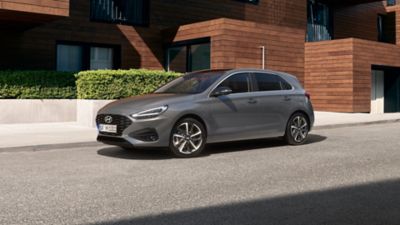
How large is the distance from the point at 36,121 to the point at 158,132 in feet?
26.0

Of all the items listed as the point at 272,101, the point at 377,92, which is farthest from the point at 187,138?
the point at 377,92

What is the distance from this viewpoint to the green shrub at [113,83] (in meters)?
13.2

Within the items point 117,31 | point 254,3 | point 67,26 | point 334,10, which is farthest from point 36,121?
point 334,10

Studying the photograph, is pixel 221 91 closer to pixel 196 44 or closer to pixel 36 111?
pixel 36 111

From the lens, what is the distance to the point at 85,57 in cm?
1794

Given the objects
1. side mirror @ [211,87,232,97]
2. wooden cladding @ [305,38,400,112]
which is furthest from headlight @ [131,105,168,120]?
wooden cladding @ [305,38,400,112]

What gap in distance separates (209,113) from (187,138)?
2.02 ft

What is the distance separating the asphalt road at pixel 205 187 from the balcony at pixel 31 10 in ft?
17.8

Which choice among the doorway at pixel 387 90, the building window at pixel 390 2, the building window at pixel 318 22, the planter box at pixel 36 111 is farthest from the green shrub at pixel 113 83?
the building window at pixel 390 2

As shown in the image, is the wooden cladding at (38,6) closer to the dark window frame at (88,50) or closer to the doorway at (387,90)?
the dark window frame at (88,50)

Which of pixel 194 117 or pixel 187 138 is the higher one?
pixel 194 117

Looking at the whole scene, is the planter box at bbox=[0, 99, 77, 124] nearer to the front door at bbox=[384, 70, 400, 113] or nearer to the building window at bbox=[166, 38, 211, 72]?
the building window at bbox=[166, 38, 211, 72]

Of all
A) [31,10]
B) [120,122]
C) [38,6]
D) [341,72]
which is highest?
[38,6]

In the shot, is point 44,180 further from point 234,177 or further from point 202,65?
point 202,65
